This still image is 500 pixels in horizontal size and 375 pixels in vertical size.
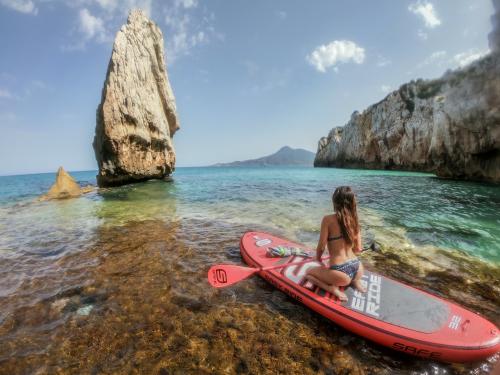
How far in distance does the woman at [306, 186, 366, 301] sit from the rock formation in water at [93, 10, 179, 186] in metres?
22.0

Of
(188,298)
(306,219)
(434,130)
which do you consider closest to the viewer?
(188,298)

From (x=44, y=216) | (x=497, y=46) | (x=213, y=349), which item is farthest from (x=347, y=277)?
(x=497, y=46)

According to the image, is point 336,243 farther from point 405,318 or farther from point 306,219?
point 306,219

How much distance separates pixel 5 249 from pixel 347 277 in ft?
31.5

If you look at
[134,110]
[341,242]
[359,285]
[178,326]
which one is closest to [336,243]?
[341,242]

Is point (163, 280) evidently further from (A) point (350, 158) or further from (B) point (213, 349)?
(A) point (350, 158)

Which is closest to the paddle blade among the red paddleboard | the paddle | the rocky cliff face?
the paddle

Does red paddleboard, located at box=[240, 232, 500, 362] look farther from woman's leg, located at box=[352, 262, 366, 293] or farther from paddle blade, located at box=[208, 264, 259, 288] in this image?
paddle blade, located at box=[208, 264, 259, 288]

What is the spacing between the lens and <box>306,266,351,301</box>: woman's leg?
426cm

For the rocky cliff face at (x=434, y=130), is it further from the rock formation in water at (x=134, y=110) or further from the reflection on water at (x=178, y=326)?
the rock formation in water at (x=134, y=110)

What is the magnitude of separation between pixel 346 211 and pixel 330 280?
50.6 inches

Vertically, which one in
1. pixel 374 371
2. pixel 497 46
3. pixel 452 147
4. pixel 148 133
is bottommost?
pixel 374 371

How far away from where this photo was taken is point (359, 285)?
175 inches

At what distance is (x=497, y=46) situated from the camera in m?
15.4
